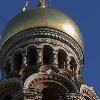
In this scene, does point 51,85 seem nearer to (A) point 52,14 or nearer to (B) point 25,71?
(B) point 25,71

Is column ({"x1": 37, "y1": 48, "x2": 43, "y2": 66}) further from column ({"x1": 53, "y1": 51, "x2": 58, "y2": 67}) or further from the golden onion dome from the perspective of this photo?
the golden onion dome

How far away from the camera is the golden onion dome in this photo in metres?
35.6

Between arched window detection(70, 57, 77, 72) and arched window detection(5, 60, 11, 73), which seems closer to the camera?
arched window detection(70, 57, 77, 72)

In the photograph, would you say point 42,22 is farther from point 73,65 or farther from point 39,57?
point 73,65

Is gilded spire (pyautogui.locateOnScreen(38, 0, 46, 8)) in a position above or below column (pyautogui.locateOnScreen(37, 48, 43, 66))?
above

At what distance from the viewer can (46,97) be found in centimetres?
3338

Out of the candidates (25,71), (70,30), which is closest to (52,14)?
(70,30)

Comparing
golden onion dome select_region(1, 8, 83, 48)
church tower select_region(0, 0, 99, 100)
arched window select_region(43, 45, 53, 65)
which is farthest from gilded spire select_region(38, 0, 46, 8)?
arched window select_region(43, 45, 53, 65)

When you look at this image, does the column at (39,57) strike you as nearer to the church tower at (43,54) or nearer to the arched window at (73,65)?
the church tower at (43,54)

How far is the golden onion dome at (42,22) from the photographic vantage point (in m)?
35.6

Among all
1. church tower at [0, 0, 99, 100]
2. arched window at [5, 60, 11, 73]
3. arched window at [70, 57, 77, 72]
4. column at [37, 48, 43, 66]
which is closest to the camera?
church tower at [0, 0, 99, 100]

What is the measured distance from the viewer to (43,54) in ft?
115

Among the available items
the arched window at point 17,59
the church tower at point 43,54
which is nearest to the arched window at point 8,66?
the church tower at point 43,54

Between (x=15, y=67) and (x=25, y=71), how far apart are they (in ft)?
5.25
